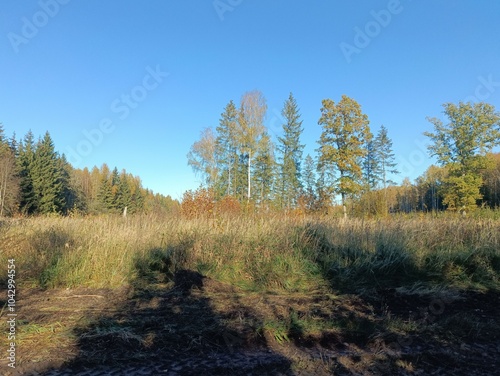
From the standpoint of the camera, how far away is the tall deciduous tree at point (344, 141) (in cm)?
2708

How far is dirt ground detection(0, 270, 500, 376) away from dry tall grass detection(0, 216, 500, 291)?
0.63m

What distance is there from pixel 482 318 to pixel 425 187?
198 ft

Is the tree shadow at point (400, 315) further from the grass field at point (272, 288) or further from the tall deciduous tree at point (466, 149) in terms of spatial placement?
the tall deciduous tree at point (466, 149)

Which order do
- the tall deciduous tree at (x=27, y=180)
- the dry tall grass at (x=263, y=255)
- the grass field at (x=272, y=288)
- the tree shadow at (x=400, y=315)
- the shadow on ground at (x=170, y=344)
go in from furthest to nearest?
the tall deciduous tree at (x=27, y=180) < the dry tall grass at (x=263, y=255) < the grass field at (x=272, y=288) < the tree shadow at (x=400, y=315) < the shadow on ground at (x=170, y=344)

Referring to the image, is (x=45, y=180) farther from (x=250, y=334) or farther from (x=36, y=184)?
(x=250, y=334)

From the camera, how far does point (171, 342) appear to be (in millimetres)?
3100

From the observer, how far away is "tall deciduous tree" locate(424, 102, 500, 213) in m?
26.0

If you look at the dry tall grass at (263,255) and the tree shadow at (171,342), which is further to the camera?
the dry tall grass at (263,255)

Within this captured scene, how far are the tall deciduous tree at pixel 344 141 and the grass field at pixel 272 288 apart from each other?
18759mm

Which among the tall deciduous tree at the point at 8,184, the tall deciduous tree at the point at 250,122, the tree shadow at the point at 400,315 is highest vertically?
the tall deciduous tree at the point at 250,122

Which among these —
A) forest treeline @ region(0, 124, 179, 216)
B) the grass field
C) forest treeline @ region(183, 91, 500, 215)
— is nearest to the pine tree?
forest treeline @ region(183, 91, 500, 215)

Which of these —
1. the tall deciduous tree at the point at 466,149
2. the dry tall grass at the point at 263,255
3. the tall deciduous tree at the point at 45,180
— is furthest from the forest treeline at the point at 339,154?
the tall deciduous tree at the point at 45,180

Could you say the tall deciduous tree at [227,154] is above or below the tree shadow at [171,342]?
above

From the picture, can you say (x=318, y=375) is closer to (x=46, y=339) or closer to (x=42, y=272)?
(x=46, y=339)
